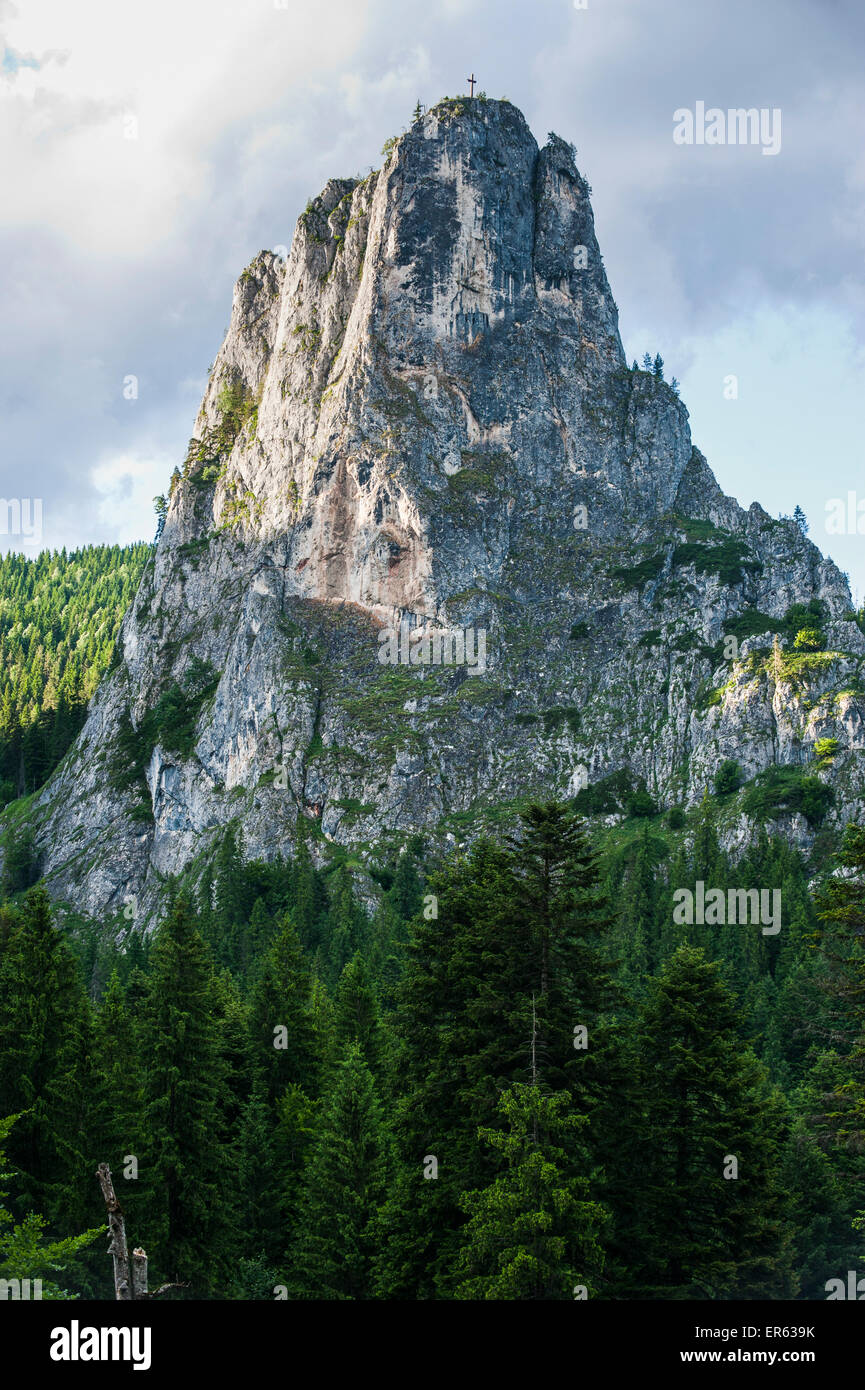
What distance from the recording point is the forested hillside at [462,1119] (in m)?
24.0

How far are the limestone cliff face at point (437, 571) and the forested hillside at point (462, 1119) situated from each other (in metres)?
80.2

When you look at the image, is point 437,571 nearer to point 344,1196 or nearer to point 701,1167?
→ point 344,1196

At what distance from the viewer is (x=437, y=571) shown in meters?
137

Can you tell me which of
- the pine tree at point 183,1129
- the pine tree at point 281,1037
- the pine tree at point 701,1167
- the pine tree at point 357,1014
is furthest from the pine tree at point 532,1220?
the pine tree at point 357,1014

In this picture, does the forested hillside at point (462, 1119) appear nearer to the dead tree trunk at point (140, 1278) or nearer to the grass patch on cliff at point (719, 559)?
the dead tree trunk at point (140, 1278)

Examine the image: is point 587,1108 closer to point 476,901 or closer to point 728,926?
point 476,901

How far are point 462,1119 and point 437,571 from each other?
11345 centimetres

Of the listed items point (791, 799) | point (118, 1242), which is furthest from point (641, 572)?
point (118, 1242)

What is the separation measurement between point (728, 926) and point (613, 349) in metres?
106

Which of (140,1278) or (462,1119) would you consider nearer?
(140,1278)

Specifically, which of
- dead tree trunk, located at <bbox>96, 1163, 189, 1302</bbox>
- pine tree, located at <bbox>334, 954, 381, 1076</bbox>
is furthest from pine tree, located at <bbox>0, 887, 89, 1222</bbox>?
dead tree trunk, located at <bbox>96, 1163, 189, 1302</bbox>

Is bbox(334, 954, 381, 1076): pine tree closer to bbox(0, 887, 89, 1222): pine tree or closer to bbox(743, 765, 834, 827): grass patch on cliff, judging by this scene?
bbox(0, 887, 89, 1222): pine tree

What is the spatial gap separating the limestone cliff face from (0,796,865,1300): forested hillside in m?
80.2
